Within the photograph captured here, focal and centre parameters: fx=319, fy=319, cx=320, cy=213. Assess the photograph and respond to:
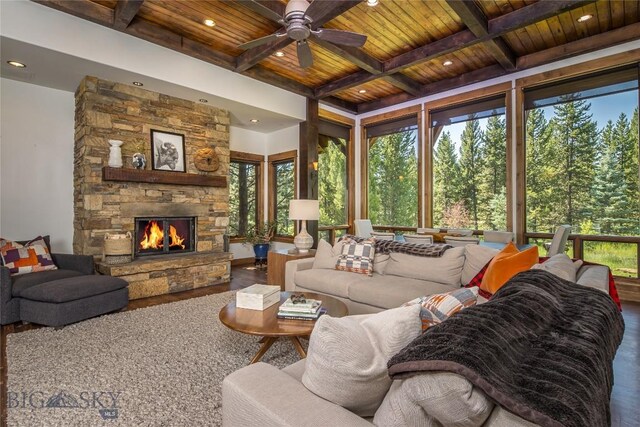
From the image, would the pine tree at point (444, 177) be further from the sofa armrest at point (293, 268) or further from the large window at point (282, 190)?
the sofa armrest at point (293, 268)

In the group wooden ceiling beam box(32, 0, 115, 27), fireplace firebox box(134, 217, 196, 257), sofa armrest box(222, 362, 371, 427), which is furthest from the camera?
fireplace firebox box(134, 217, 196, 257)

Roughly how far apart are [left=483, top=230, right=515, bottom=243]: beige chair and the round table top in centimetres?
305

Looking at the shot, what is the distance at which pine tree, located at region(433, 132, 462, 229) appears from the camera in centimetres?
562

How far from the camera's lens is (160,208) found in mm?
4695

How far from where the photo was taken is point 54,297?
2.98m

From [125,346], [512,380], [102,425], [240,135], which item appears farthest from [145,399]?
[240,135]

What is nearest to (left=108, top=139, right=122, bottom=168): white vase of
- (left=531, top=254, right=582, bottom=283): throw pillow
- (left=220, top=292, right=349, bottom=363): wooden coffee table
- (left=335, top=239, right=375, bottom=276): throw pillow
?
(left=220, top=292, right=349, bottom=363): wooden coffee table

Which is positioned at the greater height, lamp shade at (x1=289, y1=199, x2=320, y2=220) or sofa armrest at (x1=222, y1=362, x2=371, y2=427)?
lamp shade at (x1=289, y1=199, x2=320, y2=220)

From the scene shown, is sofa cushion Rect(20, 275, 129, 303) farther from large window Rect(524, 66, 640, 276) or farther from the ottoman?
large window Rect(524, 66, 640, 276)

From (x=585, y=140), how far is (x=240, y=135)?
5761 millimetres

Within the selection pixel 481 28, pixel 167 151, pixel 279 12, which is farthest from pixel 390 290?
pixel 167 151

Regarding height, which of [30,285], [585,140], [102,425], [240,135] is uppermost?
[240,135]

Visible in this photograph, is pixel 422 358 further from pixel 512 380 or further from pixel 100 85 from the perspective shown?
pixel 100 85

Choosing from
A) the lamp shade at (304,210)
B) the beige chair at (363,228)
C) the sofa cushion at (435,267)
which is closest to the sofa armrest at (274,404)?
the sofa cushion at (435,267)
